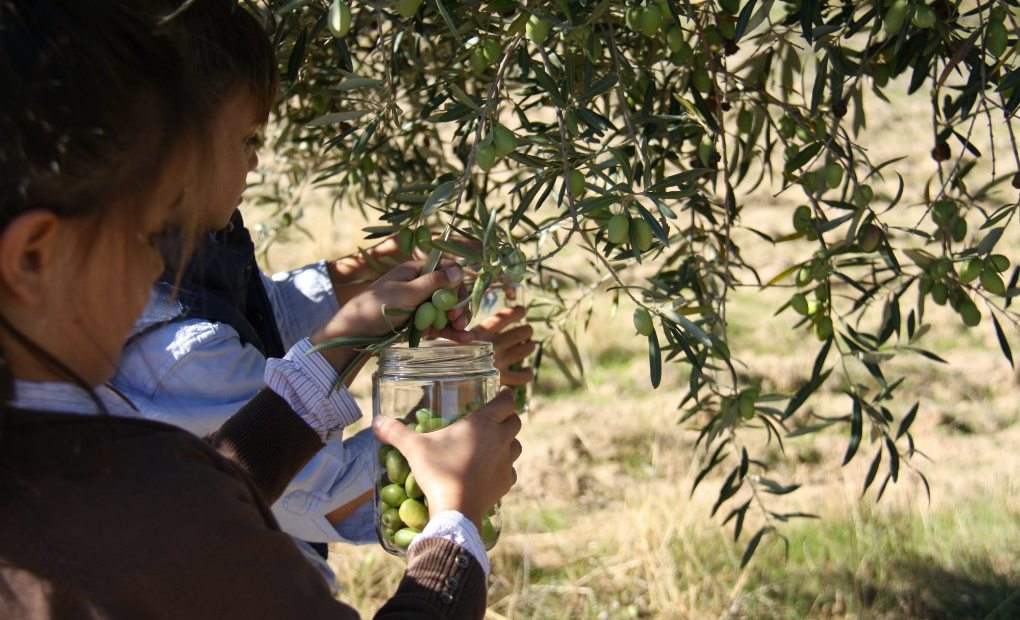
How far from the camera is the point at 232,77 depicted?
1438 mm

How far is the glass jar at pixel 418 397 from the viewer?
1.35 meters

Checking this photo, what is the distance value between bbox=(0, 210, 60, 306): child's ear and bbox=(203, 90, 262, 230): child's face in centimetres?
50

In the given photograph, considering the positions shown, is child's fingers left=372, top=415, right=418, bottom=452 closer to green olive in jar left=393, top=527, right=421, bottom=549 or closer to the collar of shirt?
green olive in jar left=393, top=527, right=421, bottom=549

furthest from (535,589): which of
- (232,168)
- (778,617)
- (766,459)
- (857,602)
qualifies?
(232,168)

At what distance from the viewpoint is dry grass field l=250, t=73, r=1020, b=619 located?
2.80 metres

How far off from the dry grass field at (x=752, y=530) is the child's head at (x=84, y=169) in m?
1.79

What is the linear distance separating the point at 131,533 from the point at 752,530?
250 centimetres

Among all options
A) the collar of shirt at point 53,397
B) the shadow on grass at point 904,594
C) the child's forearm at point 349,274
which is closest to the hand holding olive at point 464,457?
the collar of shirt at point 53,397

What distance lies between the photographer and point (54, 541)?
0.89 metres

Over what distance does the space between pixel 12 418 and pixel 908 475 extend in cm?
315

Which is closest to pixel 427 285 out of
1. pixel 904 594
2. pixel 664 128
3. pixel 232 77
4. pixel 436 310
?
pixel 436 310

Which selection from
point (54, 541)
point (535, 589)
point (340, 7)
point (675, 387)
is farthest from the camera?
point (675, 387)

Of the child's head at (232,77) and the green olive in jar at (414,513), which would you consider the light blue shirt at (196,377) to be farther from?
the green olive in jar at (414,513)

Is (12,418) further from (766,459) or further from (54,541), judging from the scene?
(766,459)
